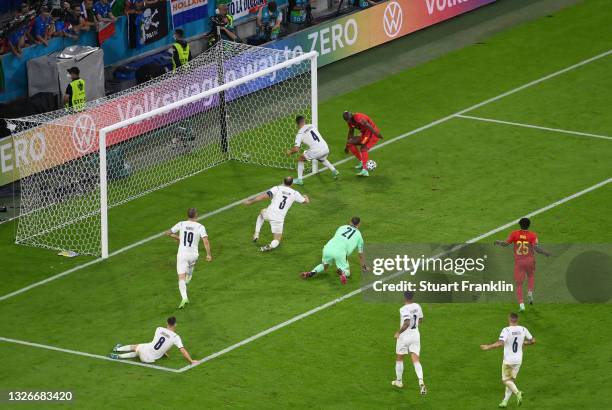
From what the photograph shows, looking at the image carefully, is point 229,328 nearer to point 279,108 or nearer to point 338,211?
point 338,211

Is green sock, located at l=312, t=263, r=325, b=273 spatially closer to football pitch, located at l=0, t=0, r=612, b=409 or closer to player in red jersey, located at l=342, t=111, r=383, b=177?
football pitch, located at l=0, t=0, r=612, b=409

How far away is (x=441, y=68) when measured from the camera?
4066cm

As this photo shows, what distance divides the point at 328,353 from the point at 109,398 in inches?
156

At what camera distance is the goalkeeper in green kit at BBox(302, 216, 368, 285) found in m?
27.5

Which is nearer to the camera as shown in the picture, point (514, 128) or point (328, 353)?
point (328, 353)

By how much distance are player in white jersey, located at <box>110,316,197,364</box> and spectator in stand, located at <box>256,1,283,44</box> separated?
52.4 ft

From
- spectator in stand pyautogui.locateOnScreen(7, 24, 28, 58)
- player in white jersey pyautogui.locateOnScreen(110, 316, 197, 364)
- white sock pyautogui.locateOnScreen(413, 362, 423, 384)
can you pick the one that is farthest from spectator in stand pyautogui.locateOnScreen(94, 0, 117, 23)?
white sock pyautogui.locateOnScreen(413, 362, 423, 384)

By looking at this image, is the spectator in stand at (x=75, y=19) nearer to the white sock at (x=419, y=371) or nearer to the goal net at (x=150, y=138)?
the goal net at (x=150, y=138)

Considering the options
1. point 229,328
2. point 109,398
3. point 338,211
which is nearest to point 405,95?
point 338,211

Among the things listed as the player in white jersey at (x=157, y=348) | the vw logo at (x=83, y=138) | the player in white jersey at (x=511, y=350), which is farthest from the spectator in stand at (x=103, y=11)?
the player in white jersey at (x=511, y=350)

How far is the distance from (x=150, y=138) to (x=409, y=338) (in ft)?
40.0

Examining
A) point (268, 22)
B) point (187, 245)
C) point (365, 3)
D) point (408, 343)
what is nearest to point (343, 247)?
point (187, 245)

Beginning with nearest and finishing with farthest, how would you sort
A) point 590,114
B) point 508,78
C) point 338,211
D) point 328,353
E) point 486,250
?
point 328,353 → point 486,250 → point 338,211 → point 590,114 → point 508,78

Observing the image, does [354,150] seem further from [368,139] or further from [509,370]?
[509,370]
